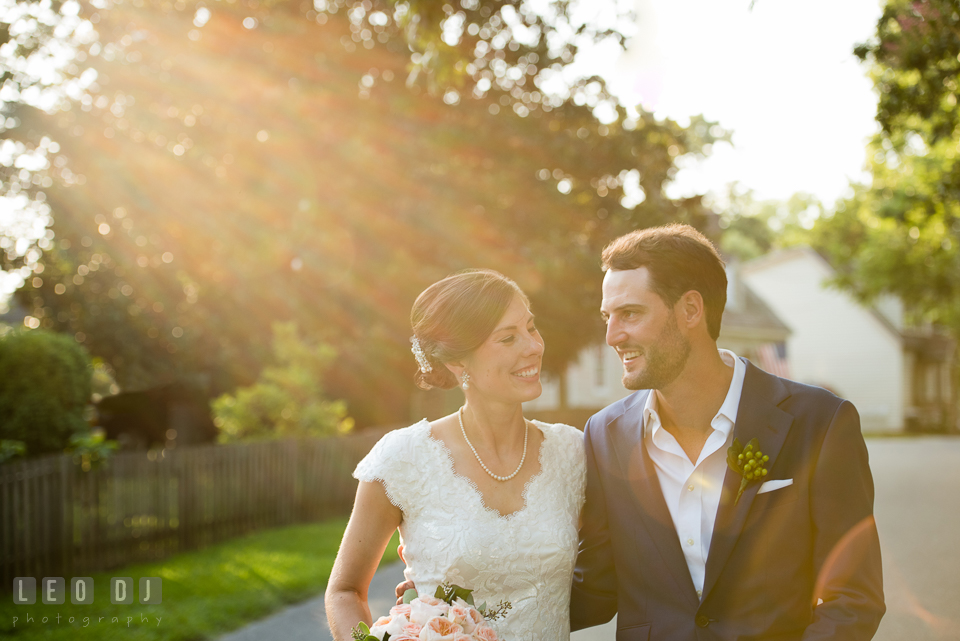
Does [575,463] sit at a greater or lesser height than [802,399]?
lesser

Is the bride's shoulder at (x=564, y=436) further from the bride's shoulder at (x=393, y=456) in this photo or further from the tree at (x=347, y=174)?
the tree at (x=347, y=174)

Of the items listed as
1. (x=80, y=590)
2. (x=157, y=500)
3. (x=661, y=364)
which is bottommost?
(x=80, y=590)

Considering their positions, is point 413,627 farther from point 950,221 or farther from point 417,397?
point 950,221

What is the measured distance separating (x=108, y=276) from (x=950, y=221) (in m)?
20.3

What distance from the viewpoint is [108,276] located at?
20.2 m

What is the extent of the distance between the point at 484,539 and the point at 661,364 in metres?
1.04

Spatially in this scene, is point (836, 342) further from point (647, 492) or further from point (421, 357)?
point (647, 492)

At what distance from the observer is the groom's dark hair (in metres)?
3.16

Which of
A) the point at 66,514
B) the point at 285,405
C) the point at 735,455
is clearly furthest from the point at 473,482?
the point at 285,405

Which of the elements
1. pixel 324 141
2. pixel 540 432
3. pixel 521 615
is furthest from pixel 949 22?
pixel 324 141

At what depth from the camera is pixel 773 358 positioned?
34375 millimetres

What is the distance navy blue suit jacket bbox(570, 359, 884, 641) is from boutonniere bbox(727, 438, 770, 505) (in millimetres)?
28

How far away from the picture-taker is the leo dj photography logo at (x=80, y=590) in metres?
7.99

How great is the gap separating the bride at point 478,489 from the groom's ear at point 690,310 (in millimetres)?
642
